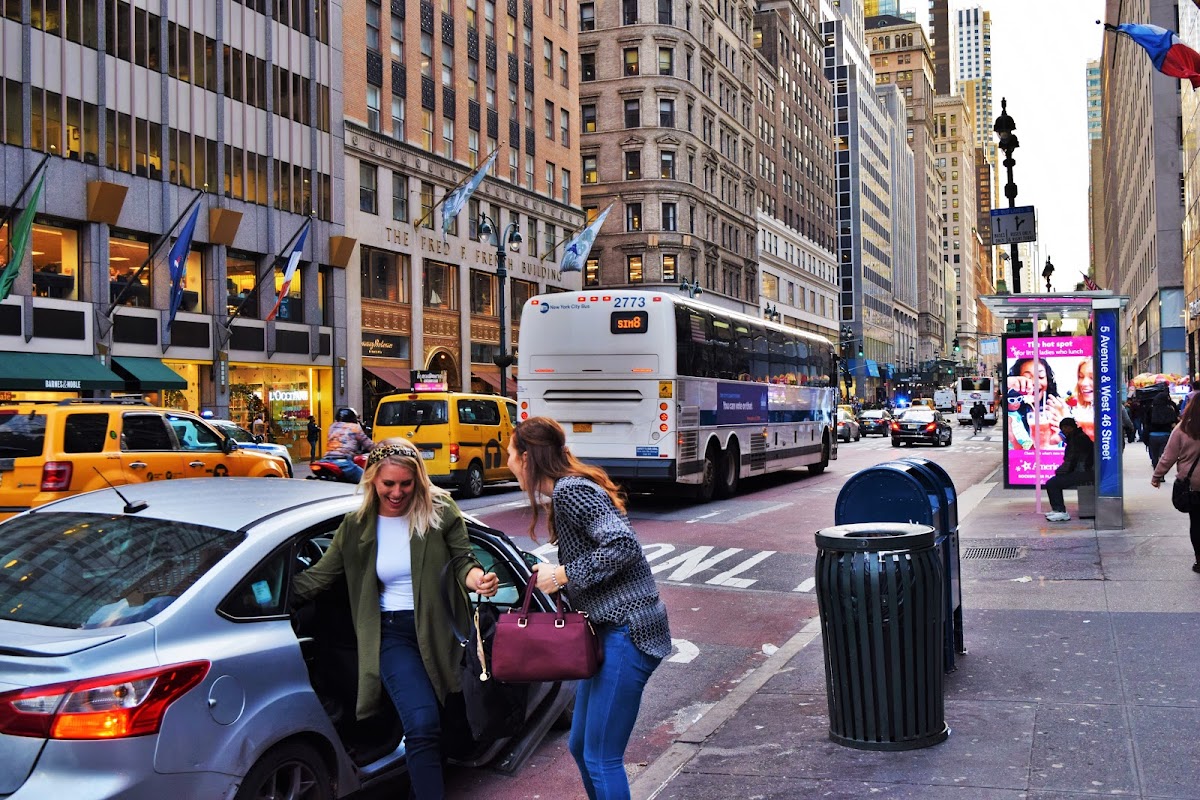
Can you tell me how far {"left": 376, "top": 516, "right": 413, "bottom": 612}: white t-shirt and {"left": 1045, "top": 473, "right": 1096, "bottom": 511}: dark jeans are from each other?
12.6 meters

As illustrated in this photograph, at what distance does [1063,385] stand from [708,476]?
6.45 meters

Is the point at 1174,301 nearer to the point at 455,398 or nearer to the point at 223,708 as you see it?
the point at 455,398

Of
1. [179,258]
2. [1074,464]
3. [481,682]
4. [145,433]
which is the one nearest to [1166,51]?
[1074,464]

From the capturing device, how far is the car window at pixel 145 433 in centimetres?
1474

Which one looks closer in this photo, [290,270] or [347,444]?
[347,444]

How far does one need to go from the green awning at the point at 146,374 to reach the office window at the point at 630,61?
43305 mm

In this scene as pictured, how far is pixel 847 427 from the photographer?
51594mm

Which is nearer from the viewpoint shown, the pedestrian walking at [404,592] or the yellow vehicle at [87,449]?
the pedestrian walking at [404,592]

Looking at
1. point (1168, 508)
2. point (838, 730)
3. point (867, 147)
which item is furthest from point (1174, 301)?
point (867, 147)

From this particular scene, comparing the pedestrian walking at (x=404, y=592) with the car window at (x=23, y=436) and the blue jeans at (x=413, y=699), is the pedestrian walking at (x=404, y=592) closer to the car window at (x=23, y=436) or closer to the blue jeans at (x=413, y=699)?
the blue jeans at (x=413, y=699)

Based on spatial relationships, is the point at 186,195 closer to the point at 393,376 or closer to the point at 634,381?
the point at 393,376

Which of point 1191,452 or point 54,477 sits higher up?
point 1191,452

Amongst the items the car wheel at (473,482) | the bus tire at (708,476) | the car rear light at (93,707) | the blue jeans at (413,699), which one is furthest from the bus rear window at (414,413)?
the car rear light at (93,707)

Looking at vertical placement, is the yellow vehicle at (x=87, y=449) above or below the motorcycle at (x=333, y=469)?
above
